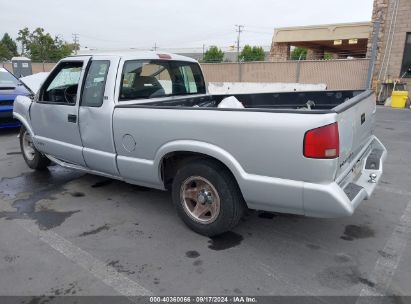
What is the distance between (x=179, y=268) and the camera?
3.00 metres

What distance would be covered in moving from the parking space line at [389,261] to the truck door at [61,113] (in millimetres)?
3438

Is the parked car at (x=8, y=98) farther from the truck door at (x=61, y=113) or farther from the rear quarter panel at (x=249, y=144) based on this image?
the rear quarter panel at (x=249, y=144)

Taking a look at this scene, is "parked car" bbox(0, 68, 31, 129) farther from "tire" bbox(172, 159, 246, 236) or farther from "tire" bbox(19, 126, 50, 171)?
"tire" bbox(172, 159, 246, 236)

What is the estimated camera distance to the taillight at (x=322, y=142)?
2.63m

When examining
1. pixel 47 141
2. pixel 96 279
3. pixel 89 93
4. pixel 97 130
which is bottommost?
A: pixel 96 279

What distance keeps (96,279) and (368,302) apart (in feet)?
6.90

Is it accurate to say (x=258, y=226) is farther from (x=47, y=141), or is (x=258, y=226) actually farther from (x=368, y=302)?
(x=47, y=141)

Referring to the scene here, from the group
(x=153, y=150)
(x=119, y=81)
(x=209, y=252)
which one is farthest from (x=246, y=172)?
(x=119, y=81)

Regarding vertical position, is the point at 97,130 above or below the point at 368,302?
above

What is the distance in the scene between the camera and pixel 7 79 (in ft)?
31.7

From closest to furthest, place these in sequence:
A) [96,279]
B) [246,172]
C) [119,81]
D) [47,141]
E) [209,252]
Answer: [96,279] < [246,172] < [209,252] < [119,81] < [47,141]

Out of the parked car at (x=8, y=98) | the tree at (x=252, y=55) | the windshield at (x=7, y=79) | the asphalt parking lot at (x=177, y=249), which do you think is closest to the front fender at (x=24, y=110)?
the asphalt parking lot at (x=177, y=249)

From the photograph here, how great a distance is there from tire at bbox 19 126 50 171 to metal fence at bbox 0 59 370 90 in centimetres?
1271

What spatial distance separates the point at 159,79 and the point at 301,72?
1454 cm
